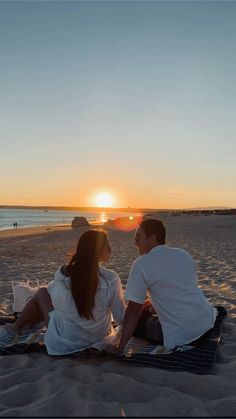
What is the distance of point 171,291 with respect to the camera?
3.89 metres

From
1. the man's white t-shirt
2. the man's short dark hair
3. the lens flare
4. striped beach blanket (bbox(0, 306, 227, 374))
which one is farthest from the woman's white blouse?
the lens flare

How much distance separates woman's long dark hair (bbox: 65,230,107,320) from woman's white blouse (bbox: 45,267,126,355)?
0.09 meters

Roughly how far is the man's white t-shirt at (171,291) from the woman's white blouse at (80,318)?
0.73 ft

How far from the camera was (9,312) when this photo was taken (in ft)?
19.3

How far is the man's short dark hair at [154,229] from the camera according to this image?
13.0 ft

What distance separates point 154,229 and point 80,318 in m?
1.08

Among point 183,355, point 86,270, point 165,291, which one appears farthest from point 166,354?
point 86,270

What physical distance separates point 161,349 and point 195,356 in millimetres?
403

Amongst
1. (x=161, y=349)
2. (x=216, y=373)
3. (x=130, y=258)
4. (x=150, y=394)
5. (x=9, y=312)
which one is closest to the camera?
(x=150, y=394)

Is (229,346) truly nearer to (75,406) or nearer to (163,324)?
(163,324)

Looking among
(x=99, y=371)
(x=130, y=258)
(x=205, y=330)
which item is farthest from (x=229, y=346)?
(x=130, y=258)

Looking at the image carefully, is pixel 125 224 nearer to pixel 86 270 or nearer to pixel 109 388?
pixel 86 270

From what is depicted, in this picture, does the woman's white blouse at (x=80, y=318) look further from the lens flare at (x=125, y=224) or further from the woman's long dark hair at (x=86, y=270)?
the lens flare at (x=125, y=224)

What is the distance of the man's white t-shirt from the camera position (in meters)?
3.85
